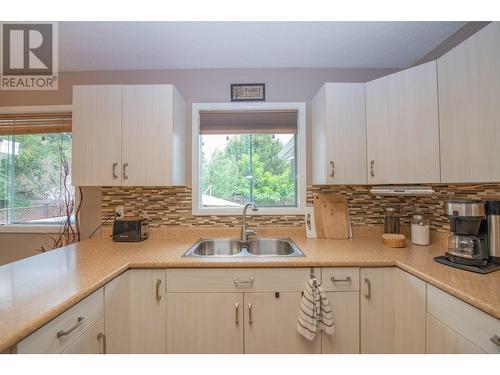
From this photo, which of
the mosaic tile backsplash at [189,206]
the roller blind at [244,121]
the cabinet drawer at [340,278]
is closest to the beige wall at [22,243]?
the mosaic tile backsplash at [189,206]

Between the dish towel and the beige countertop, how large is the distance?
143 millimetres

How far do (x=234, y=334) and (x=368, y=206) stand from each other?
57.5 inches

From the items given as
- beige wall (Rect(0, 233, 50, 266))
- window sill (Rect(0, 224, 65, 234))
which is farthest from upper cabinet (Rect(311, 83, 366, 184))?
beige wall (Rect(0, 233, 50, 266))

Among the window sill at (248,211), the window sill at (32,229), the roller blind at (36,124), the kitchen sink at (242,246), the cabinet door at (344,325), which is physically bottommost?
the cabinet door at (344,325)

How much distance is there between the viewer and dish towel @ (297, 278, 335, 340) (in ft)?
4.22

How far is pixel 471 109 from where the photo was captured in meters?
1.15

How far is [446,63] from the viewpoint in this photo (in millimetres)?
1297

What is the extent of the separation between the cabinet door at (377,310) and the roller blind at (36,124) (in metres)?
2.64

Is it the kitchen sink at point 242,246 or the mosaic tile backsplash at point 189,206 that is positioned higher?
the mosaic tile backsplash at point 189,206

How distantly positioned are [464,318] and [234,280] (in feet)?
3.42

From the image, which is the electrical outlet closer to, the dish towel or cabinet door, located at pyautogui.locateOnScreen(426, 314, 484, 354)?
the dish towel

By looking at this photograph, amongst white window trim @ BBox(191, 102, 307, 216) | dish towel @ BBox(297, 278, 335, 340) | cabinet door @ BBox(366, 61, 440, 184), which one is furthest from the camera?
white window trim @ BBox(191, 102, 307, 216)

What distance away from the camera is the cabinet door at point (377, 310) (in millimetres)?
1342

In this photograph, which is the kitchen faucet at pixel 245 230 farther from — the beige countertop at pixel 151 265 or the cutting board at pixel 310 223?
the cutting board at pixel 310 223
